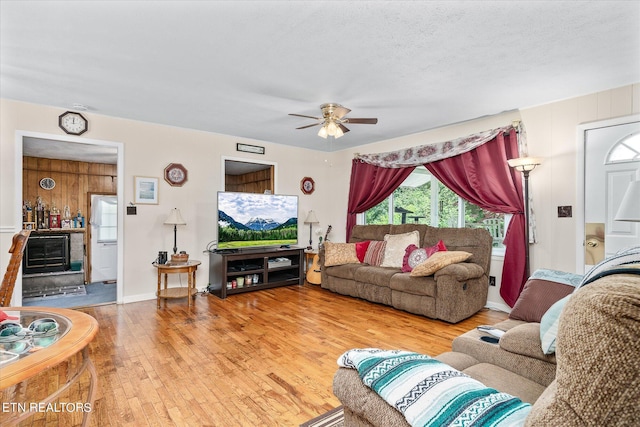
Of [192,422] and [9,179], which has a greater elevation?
[9,179]

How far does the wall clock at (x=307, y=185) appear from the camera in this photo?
6051 mm

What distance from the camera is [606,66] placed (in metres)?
2.72

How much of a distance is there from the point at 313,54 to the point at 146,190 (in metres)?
3.17

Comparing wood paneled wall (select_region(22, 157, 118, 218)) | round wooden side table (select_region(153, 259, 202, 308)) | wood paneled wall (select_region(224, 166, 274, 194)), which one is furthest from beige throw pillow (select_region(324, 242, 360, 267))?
wood paneled wall (select_region(22, 157, 118, 218))

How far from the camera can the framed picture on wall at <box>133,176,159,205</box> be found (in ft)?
14.4

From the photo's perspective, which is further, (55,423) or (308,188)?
(308,188)

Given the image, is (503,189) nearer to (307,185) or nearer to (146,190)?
(307,185)

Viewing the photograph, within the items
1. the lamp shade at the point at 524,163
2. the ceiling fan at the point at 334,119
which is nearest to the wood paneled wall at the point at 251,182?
the ceiling fan at the point at 334,119

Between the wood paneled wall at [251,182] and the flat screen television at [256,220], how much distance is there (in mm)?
1244

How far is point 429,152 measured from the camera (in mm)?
4672

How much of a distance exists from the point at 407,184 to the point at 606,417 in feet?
15.9

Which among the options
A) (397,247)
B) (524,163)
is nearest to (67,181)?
(397,247)

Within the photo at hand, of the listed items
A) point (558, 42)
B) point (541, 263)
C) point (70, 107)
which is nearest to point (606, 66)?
point (558, 42)

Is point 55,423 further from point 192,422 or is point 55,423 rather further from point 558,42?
point 558,42
